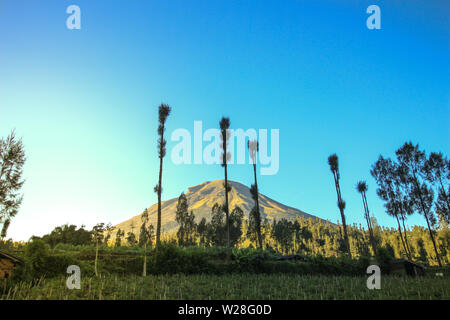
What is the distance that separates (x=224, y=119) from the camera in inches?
1211

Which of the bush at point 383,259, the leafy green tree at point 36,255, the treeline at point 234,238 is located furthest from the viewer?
the treeline at point 234,238

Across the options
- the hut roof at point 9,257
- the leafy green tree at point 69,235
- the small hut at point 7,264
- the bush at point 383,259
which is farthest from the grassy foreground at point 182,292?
the leafy green tree at point 69,235

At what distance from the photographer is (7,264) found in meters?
14.6

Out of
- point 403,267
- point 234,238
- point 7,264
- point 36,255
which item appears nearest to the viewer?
point 7,264

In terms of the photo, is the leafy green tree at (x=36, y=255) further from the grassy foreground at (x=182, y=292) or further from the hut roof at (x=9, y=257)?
the grassy foreground at (x=182, y=292)

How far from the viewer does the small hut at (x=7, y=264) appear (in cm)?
1414

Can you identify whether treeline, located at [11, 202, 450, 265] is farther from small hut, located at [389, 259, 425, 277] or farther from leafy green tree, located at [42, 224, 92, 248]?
small hut, located at [389, 259, 425, 277]

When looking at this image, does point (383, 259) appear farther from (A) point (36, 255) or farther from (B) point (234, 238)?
(B) point (234, 238)

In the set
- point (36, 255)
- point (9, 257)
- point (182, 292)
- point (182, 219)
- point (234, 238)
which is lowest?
point (182, 292)

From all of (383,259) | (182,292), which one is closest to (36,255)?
(182,292)

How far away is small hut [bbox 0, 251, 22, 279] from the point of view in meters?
14.1
